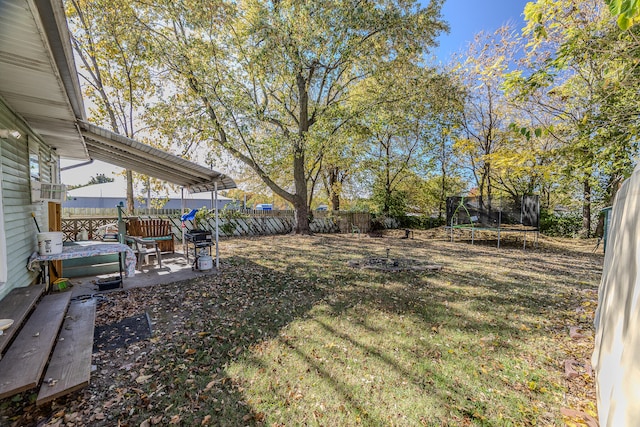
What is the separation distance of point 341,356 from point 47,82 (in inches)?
173

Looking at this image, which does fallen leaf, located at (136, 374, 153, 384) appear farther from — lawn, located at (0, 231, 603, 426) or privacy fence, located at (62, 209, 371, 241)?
privacy fence, located at (62, 209, 371, 241)

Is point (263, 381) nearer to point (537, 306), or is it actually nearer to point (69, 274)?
point (537, 306)

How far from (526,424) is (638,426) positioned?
96 cm

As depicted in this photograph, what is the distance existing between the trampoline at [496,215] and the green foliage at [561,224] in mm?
3683

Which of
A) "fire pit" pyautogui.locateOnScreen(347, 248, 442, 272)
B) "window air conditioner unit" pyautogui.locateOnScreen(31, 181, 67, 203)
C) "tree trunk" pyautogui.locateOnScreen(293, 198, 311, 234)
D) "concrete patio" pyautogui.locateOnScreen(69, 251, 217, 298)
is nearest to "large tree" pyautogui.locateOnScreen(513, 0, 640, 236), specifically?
"fire pit" pyautogui.locateOnScreen(347, 248, 442, 272)

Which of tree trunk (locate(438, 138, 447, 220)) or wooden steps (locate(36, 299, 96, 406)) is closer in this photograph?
wooden steps (locate(36, 299, 96, 406))

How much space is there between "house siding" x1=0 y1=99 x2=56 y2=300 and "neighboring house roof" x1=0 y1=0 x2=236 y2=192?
26 cm

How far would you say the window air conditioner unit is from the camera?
4387 millimetres

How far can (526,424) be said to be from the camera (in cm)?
198

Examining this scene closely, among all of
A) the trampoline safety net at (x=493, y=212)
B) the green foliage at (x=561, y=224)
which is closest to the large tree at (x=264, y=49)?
the trampoline safety net at (x=493, y=212)

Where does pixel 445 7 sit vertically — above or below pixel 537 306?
above

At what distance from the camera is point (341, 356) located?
288cm

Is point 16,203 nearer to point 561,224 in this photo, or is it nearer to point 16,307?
point 16,307

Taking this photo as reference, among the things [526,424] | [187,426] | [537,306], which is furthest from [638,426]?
[537,306]
